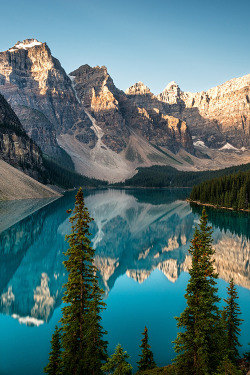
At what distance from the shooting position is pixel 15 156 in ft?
482

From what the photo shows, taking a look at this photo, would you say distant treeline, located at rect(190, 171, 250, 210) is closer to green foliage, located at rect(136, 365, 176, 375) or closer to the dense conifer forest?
the dense conifer forest

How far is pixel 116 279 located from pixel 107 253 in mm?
12127

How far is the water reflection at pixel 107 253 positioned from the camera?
27469mm

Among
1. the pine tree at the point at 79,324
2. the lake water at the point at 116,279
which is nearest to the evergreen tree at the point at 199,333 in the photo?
the pine tree at the point at 79,324

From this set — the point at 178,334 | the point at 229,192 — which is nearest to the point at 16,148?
the point at 229,192

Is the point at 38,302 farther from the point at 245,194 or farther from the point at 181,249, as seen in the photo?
the point at 245,194

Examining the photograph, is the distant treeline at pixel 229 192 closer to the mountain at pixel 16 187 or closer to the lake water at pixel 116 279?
the lake water at pixel 116 279

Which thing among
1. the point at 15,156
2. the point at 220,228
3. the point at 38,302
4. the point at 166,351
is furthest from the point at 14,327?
the point at 15,156

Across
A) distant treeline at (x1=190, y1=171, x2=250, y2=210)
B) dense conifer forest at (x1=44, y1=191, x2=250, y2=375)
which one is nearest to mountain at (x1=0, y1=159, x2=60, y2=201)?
distant treeline at (x1=190, y1=171, x2=250, y2=210)

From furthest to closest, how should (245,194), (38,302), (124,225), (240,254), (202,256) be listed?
(245,194) → (124,225) → (240,254) → (38,302) → (202,256)

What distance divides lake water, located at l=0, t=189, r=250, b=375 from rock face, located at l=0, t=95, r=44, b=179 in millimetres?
80427

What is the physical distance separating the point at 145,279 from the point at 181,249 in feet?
51.4

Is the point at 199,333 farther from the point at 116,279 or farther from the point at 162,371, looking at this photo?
the point at 116,279

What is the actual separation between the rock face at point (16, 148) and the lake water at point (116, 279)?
80.4 m
